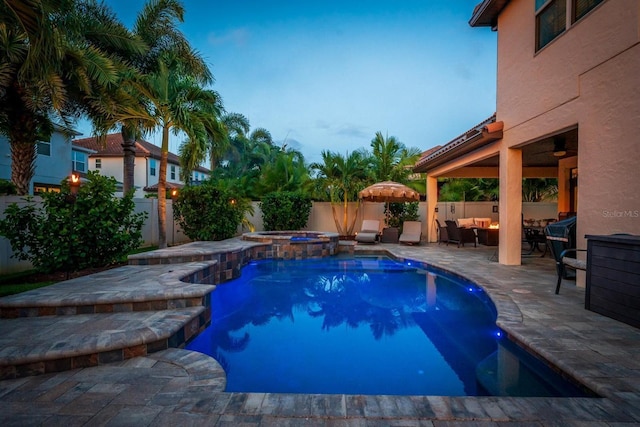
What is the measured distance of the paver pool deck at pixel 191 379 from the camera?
2393mm

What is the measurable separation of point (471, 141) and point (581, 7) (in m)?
3.81

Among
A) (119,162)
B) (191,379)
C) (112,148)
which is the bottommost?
(191,379)

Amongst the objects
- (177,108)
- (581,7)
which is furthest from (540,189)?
(177,108)

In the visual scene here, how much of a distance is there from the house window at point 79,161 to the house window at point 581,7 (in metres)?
24.5

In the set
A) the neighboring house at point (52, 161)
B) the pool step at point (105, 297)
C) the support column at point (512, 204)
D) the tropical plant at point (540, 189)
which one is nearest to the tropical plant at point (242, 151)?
the neighboring house at point (52, 161)

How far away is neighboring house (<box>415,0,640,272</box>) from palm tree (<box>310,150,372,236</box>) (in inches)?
223

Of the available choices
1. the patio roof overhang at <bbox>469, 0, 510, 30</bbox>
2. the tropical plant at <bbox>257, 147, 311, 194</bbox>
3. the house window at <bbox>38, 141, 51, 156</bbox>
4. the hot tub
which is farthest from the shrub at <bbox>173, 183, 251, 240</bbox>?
the patio roof overhang at <bbox>469, 0, 510, 30</bbox>

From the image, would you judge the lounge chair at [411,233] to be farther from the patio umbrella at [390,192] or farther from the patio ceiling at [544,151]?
the patio ceiling at [544,151]

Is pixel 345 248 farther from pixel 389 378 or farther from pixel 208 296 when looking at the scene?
pixel 389 378

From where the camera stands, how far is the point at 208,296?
17.0 ft

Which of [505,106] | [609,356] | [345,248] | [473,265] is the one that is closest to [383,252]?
[345,248]

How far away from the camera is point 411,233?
14367 millimetres

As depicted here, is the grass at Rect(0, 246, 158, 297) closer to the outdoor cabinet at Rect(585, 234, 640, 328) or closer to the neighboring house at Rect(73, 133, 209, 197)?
the outdoor cabinet at Rect(585, 234, 640, 328)

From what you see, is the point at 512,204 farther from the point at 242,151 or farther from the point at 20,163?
the point at 242,151
